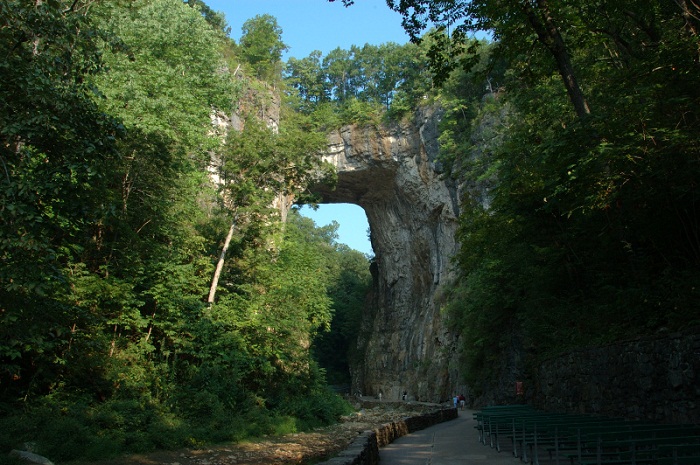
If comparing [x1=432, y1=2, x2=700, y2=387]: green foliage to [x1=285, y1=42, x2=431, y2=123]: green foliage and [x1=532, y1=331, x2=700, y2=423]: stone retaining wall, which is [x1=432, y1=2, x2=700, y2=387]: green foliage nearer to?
[x1=532, y1=331, x2=700, y2=423]: stone retaining wall

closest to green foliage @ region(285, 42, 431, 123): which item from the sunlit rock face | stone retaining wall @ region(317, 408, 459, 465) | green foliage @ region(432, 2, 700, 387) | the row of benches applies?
the sunlit rock face

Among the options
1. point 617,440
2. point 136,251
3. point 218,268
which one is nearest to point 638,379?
point 617,440

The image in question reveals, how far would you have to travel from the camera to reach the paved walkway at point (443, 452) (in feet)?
26.2

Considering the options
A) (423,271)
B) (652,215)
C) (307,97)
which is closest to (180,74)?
(652,215)

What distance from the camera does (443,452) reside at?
9.34 m

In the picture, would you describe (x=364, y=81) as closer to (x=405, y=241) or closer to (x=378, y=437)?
(x=405, y=241)

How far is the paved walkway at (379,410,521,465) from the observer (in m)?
Result: 7.97

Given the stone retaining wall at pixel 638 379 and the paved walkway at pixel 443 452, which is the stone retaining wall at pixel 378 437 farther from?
the stone retaining wall at pixel 638 379

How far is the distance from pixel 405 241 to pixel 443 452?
34.7m

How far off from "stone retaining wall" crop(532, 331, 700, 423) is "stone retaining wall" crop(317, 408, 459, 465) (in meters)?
3.83

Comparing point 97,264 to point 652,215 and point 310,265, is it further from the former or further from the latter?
point 652,215

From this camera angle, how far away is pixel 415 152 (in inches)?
1551

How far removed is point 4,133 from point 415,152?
3433cm

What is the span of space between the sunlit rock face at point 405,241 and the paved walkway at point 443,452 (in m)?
21.9
